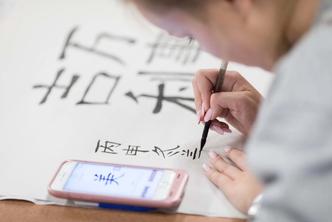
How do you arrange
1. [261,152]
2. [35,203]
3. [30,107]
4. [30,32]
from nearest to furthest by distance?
[261,152], [35,203], [30,107], [30,32]

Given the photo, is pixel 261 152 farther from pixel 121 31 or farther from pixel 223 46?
pixel 121 31

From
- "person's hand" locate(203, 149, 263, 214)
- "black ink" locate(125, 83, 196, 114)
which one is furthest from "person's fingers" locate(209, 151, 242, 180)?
"black ink" locate(125, 83, 196, 114)

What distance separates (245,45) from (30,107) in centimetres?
32

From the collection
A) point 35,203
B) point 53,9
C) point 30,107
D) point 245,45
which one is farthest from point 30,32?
point 245,45

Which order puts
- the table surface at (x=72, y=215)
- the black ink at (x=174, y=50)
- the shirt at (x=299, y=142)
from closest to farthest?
1. the shirt at (x=299, y=142)
2. the table surface at (x=72, y=215)
3. the black ink at (x=174, y=50)

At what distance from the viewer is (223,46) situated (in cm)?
47

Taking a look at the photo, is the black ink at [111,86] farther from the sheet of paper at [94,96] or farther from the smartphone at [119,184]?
the smartphone at [119,184]

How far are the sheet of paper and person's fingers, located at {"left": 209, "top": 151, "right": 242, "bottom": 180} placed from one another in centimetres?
1

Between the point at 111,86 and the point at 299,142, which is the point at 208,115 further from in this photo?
the point at 299,142

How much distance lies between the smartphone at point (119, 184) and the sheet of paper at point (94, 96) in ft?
0.04

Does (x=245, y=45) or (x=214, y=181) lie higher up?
(x=245, y=45)

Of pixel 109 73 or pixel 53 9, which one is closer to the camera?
pixel 109 73

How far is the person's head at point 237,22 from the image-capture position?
435 millimetres

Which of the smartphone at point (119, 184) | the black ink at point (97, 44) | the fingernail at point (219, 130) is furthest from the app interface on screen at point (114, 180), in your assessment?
the black ink at point (97, 44)
